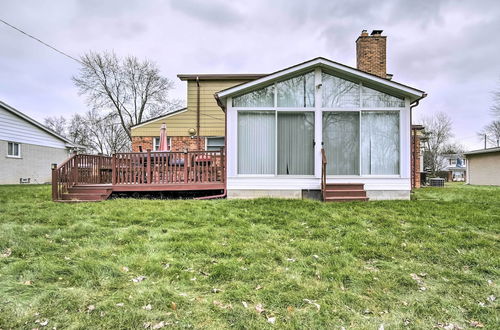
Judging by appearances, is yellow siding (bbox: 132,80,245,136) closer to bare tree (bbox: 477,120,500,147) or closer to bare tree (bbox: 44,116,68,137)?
bare tree (bbox: 44,116,68,137)

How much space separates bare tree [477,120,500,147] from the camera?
1302 inches

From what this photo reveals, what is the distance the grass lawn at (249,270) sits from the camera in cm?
238

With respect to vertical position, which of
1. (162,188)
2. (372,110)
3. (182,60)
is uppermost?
(182,60)

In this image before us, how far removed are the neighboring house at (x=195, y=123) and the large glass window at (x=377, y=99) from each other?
6426mm

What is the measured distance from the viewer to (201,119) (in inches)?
523

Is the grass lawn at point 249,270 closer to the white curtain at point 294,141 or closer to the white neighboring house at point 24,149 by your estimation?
the white curtain at point 294,141

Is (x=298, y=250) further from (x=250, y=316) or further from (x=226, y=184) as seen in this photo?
(x=226, y=184)

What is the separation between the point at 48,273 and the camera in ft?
9.91

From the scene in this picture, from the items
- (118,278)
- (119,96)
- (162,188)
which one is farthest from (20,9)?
(119,96)

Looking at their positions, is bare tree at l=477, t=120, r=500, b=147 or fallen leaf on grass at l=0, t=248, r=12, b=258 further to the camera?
bare tree at l=477, t=120, r=500, b=147

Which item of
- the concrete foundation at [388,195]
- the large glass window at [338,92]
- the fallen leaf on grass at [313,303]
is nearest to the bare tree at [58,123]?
the large glass window at [338,92]

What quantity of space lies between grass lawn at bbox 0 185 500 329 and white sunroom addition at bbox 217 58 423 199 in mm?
2133

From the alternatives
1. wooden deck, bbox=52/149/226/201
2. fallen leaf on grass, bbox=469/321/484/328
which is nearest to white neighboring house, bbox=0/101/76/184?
wooden deck, bbox=52/149/226/201

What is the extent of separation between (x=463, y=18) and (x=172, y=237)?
724 inches
